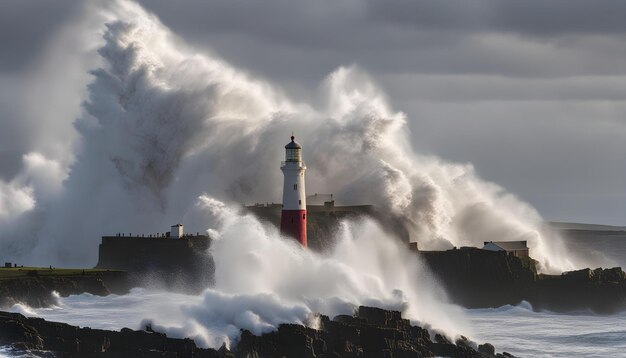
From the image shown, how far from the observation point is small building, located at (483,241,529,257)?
50162 millimetres

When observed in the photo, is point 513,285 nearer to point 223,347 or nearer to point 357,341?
point 357,341

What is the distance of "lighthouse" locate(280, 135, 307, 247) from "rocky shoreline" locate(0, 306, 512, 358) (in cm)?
879

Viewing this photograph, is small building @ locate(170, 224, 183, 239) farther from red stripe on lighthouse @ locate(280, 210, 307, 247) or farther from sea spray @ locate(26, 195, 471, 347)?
red stripe on lighthouse @ locate(280, 210, 307, 247)

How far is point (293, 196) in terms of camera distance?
44.2m

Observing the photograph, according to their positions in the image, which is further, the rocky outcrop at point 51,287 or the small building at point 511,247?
the small building at point 511,247

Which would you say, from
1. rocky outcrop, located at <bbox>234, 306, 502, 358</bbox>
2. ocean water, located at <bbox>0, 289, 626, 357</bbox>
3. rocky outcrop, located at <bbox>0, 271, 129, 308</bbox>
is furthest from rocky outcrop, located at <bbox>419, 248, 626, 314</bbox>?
rocky outcrop, located at <bbox>0, 271, 129, 308</bbox>

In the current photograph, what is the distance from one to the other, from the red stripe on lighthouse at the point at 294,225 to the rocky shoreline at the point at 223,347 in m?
8.67

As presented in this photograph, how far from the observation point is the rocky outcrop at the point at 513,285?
48125mm

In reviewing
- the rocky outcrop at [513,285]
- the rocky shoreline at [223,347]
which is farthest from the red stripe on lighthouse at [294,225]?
the rocky shoreline at [223,347]

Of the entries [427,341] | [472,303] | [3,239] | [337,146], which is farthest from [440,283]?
[3,239]

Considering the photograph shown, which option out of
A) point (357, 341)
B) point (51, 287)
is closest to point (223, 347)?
point (357, 341)

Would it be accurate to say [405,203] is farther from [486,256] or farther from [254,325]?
[254,325]

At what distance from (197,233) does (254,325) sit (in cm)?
1337

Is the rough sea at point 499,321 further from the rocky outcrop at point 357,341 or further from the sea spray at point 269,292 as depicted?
the rocky outcrop at point 357,341
